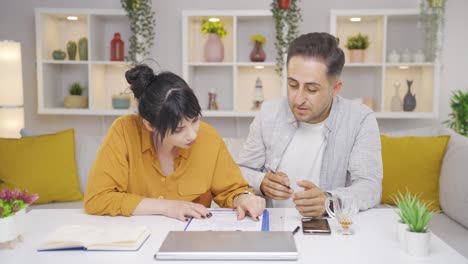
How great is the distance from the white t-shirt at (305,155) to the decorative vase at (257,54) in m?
1.86

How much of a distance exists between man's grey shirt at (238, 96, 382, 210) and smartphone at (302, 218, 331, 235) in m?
0.36

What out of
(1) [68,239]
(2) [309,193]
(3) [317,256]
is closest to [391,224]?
(2) [309,193]

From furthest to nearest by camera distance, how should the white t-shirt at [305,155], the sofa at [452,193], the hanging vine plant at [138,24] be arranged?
the hanging vine plant at [138,24], the sofa at [452,193], the white t-shirt at [305,155]

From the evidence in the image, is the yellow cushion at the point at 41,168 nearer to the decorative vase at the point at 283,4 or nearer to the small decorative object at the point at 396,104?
the decorative vase at the point at 283,4

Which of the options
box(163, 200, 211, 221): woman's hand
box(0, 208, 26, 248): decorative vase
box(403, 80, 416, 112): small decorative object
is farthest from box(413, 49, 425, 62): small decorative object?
box(0, 208, 26, 248): decorative vase

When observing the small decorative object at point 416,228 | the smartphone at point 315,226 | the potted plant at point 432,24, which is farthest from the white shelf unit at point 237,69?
the small decorative object at point 416,228

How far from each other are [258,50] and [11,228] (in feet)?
9.52

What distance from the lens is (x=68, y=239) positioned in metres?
1.25

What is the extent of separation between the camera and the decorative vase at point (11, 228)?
1227mm

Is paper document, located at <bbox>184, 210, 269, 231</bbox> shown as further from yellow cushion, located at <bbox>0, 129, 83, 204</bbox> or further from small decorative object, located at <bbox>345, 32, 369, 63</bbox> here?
small decorative object, located at <bbox>345, 32, 369, 63</bbox>

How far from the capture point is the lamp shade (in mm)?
3559

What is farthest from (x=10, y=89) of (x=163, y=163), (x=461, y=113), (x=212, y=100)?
Answer: (x=461, y=113)

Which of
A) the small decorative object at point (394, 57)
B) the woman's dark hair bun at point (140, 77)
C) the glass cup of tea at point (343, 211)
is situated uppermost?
the small decorative object at point (394, 57)

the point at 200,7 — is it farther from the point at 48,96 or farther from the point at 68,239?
the point at 68,239
